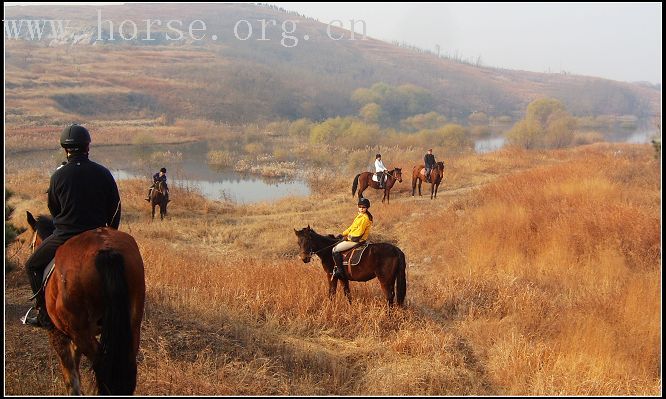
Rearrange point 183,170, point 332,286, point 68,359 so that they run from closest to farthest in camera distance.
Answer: point 68,359 < point 332,286 < point 183,170

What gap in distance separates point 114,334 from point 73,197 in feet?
4.14

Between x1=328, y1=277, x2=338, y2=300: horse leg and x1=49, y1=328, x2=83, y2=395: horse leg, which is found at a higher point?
x1=49, y1=328, x2=83, y2=395: horse leg

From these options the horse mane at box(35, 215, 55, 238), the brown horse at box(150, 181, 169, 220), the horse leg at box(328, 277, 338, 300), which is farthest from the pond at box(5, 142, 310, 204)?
the horse mane at box(35, 215, 55, 238)

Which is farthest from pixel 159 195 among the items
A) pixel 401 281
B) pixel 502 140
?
pixel 502 140

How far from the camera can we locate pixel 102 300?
3666 millimetres

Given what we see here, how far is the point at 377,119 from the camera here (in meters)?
75.2

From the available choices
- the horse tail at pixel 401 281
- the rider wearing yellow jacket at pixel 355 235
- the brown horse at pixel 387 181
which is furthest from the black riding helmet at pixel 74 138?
the brown horse at pixel 387 181

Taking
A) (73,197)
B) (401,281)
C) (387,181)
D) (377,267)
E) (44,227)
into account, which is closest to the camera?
(73,197)

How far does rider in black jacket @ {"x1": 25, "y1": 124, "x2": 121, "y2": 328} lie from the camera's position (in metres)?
4.00

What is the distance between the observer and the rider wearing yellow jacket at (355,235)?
752 centimetres

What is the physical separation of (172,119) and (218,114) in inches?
282

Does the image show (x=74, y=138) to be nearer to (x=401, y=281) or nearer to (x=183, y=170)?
(x=401, y=281)

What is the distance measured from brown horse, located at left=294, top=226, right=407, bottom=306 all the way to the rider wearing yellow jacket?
0.45ft

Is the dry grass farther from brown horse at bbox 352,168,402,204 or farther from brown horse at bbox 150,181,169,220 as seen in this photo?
brown horse at bbox 352,168,402,204
